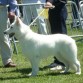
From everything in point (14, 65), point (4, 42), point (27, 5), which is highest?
point (27, 5)

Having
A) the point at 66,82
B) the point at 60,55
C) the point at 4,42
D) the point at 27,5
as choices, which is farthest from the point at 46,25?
the point at 66,82

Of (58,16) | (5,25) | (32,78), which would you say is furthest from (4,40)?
(32,78)

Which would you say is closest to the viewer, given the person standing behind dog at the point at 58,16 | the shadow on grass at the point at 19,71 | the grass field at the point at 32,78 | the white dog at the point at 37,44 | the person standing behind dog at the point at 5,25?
the grass field at the point at 32,78

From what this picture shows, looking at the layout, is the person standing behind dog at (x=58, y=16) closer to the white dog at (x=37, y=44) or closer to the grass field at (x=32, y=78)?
the white dog at (x=37, y=44)

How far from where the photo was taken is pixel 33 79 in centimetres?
779

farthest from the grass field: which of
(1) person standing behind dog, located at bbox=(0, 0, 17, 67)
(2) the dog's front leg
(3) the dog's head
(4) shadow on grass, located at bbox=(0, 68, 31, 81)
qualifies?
(3) the dog's head

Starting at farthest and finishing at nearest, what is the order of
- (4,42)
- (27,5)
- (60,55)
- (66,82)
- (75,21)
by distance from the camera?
(75,21)
(27,5)
(4,42)
(60,55)
(66,82)

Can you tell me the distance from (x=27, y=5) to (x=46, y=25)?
102 cm

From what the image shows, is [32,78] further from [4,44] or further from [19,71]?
[4,44]

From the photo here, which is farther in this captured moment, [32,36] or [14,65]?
[14,65]

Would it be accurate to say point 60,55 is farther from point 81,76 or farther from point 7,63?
point 7,63

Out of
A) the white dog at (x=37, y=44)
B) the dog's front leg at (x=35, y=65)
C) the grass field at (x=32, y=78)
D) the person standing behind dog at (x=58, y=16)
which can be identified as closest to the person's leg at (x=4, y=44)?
the grass field at (x=32, y=78)

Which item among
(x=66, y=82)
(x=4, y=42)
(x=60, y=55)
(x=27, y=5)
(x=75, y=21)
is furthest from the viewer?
(x=75, y=21)

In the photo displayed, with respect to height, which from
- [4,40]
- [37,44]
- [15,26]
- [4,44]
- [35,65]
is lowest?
[35,65]
